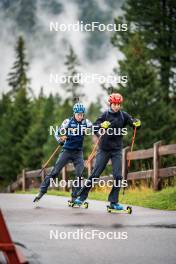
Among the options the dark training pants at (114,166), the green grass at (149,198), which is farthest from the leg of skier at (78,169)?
the green grass at (149,198)

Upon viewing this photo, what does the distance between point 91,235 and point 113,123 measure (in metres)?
3.12

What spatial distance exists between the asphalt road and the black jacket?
1.04 meters

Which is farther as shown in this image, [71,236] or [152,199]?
[152,199]

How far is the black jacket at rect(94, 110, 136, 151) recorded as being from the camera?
11.2 metres

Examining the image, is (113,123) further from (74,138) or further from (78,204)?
(78,204)

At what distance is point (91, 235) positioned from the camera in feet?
27.3

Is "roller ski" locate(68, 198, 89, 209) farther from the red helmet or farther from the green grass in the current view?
the red helmet

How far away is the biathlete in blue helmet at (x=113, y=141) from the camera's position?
1109cm

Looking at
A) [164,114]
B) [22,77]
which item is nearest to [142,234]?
[164,114]

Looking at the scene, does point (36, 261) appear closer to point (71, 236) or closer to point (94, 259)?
point (94, 259)

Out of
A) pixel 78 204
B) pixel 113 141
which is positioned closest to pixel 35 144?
pixel 78 204

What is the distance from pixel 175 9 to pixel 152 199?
22.4 metres

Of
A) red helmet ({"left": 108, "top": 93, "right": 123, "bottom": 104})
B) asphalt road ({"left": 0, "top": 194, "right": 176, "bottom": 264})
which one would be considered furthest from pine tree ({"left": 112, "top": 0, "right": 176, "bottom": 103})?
asphalt road ({"left": 0, "top": 194, "right": 176, "bottom": 264})

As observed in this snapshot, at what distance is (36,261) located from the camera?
638 centimetres
